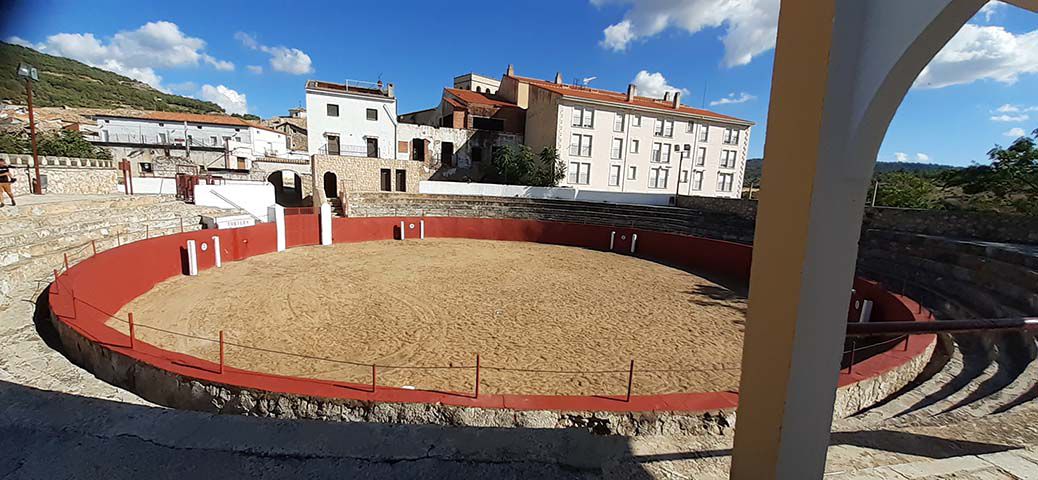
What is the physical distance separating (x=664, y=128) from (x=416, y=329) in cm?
2920

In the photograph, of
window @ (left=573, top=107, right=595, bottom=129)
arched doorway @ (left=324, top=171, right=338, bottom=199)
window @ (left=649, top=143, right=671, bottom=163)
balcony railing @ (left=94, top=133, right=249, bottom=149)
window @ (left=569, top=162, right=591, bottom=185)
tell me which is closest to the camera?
arched doorway @ (left=324, top=171, right=338, bottom=199)

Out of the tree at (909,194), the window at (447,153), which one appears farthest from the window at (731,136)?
the window at (447,153)

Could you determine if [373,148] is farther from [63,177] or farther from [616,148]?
[616,148]

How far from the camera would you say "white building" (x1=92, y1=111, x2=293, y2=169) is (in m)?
43.7

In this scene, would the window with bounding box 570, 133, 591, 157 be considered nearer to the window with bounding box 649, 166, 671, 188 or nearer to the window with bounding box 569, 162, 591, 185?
the window with bounding box 569, 162, 591, 185

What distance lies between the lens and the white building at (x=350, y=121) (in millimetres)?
28578

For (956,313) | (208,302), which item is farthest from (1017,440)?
(208,302)

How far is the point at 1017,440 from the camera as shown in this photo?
313 centimetres

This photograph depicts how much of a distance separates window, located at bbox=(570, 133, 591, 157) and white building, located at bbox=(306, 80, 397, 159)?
13.1m

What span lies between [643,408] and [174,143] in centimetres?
5828

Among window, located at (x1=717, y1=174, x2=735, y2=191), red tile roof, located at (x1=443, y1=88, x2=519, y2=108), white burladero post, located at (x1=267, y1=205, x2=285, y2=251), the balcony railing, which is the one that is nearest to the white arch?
white burladero post, located at (x1=267, y1=205, x2=285, y2=251)

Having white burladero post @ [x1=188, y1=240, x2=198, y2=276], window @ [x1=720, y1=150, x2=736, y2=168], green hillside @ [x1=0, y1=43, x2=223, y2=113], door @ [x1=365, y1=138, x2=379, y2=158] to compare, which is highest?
green hillside @ [x1=0, y1=43, x2=223, y2=113]

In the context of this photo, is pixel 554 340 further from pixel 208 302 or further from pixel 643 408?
pixel 208 302

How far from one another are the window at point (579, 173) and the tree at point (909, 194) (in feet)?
59.1
